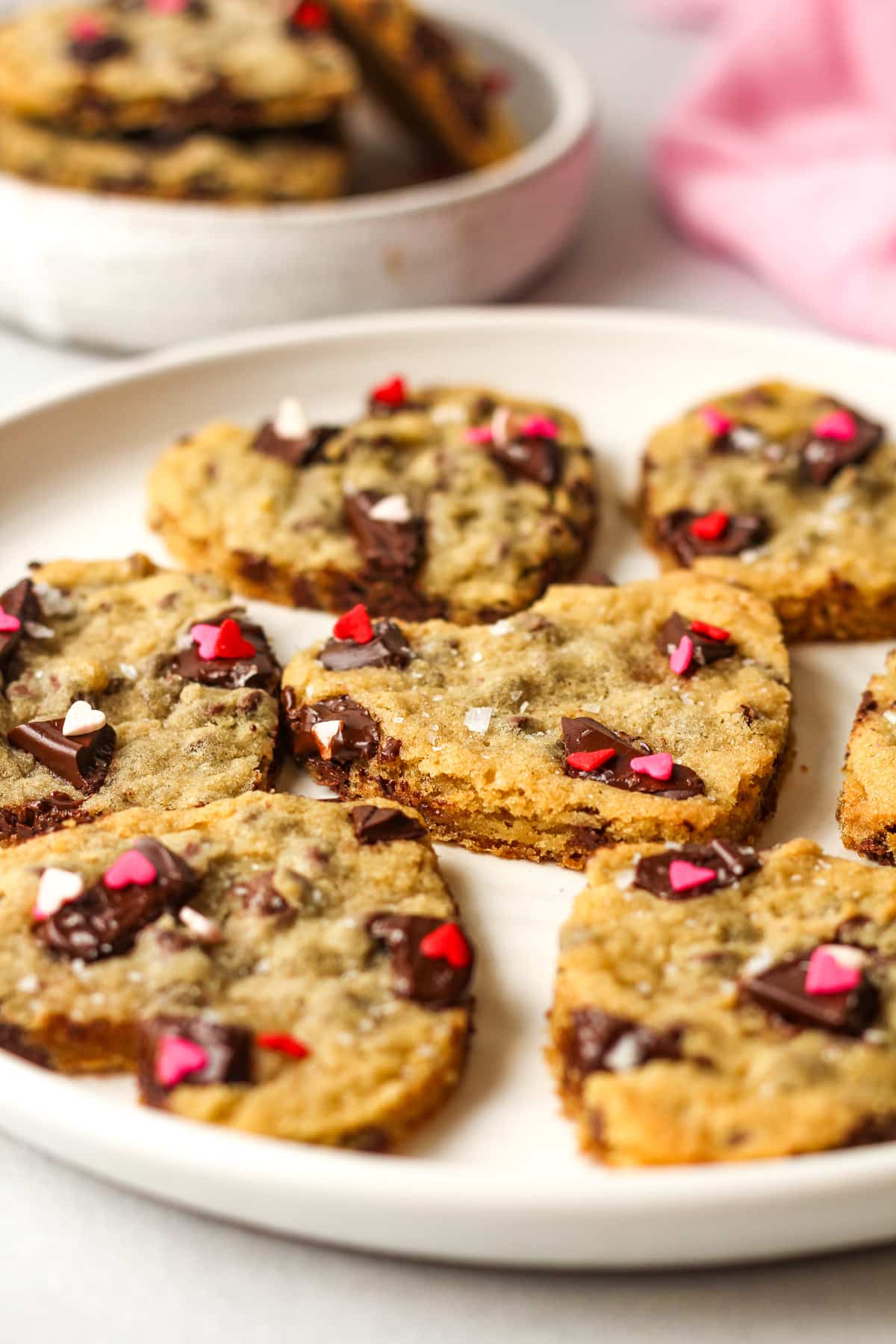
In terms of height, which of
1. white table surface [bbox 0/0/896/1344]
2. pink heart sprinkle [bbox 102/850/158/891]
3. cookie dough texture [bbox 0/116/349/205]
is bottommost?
white table surface [bbox 0/0/896/1344]

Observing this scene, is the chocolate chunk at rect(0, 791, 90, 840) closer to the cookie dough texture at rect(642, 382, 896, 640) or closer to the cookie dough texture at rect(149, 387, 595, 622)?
the cookie dough texture at rect(149, 387, 595, 622)

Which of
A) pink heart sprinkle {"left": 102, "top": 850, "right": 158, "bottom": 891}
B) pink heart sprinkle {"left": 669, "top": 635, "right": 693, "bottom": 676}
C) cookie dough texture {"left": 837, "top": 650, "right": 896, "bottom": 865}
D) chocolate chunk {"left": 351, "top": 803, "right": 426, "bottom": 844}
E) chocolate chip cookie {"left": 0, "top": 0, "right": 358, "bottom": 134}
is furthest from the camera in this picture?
chocolate chip cookie {"left": 0, "top": 0, "right": 358, "bottom": 134}

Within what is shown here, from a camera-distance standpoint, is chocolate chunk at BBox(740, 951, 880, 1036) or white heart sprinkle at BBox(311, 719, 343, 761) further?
white heart sprinkle at BBox(311, 719, 343, 761)

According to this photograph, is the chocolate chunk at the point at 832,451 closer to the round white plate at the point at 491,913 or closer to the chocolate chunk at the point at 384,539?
the round white plate at the point at 491,913

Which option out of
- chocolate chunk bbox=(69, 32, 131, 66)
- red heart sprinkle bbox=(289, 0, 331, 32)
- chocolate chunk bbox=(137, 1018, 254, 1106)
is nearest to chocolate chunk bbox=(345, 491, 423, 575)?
chocolate chunk bbox=(137, 1018, 254, 1106)

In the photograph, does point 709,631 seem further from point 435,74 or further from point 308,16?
point 308,16

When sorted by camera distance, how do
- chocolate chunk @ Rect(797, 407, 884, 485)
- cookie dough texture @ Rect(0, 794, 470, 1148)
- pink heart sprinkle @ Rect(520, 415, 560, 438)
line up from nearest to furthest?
cookie dough texture @ Rect(0, 794, 470, 1148) → chocolate chunk @ Rect(797, 407, 884, 485) → pink heart sprinkle @ Rect(520, 415, 560, 438)

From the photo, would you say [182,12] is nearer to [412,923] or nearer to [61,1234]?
[412,923]

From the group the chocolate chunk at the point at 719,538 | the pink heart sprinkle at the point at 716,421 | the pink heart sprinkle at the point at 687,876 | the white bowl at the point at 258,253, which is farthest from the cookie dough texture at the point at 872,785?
the white bowl at the point at 258,253
